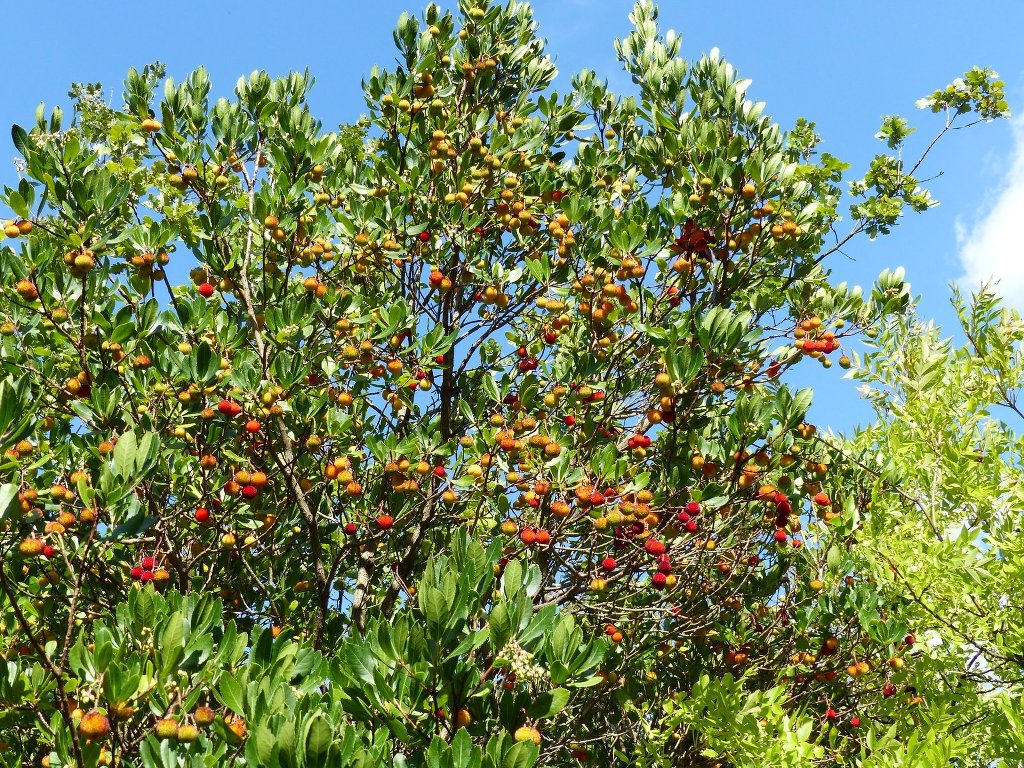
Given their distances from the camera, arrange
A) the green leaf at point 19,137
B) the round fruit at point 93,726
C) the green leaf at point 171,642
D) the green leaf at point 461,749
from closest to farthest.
→ 1. the green leaf at point 461,749
2. the round fruit at point 93,726
3. the green leaf at point 171,642
4. the green leaf at point 19,137

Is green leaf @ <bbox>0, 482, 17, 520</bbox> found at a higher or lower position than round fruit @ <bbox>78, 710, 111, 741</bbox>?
higher

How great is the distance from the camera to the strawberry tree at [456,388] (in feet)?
17.0

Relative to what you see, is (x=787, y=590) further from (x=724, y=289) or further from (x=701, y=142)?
(x=701, y=142)

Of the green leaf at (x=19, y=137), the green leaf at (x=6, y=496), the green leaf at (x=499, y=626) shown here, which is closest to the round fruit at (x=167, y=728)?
the green leaf at (x=6, y=496)

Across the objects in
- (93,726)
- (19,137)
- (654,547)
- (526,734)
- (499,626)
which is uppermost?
(19,137)

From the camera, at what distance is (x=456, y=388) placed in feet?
23.2

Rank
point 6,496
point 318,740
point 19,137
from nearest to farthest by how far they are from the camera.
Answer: point 318,740, point 6,496, point 19,137

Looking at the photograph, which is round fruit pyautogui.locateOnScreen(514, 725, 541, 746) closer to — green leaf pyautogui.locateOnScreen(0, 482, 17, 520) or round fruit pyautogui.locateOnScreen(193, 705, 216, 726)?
round fruit pyautogui.locateOnScreen(193, 705, 216, 726)

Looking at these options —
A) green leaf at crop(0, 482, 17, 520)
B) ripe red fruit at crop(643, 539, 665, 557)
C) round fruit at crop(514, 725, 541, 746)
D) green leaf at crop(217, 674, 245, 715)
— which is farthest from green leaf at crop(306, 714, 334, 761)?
ripe red fruit at crop(643, 539, 665, 557)

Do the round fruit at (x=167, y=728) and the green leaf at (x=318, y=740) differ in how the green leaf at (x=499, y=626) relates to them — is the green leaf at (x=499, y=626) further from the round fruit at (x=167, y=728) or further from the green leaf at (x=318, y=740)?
the round fruit at (x=167, y=728)

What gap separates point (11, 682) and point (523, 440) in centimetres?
310

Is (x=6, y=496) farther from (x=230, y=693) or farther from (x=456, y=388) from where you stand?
(x=456, y=388)

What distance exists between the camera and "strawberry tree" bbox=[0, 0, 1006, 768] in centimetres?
517

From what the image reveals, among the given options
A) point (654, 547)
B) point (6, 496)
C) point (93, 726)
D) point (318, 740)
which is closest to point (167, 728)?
point (93, 726)
